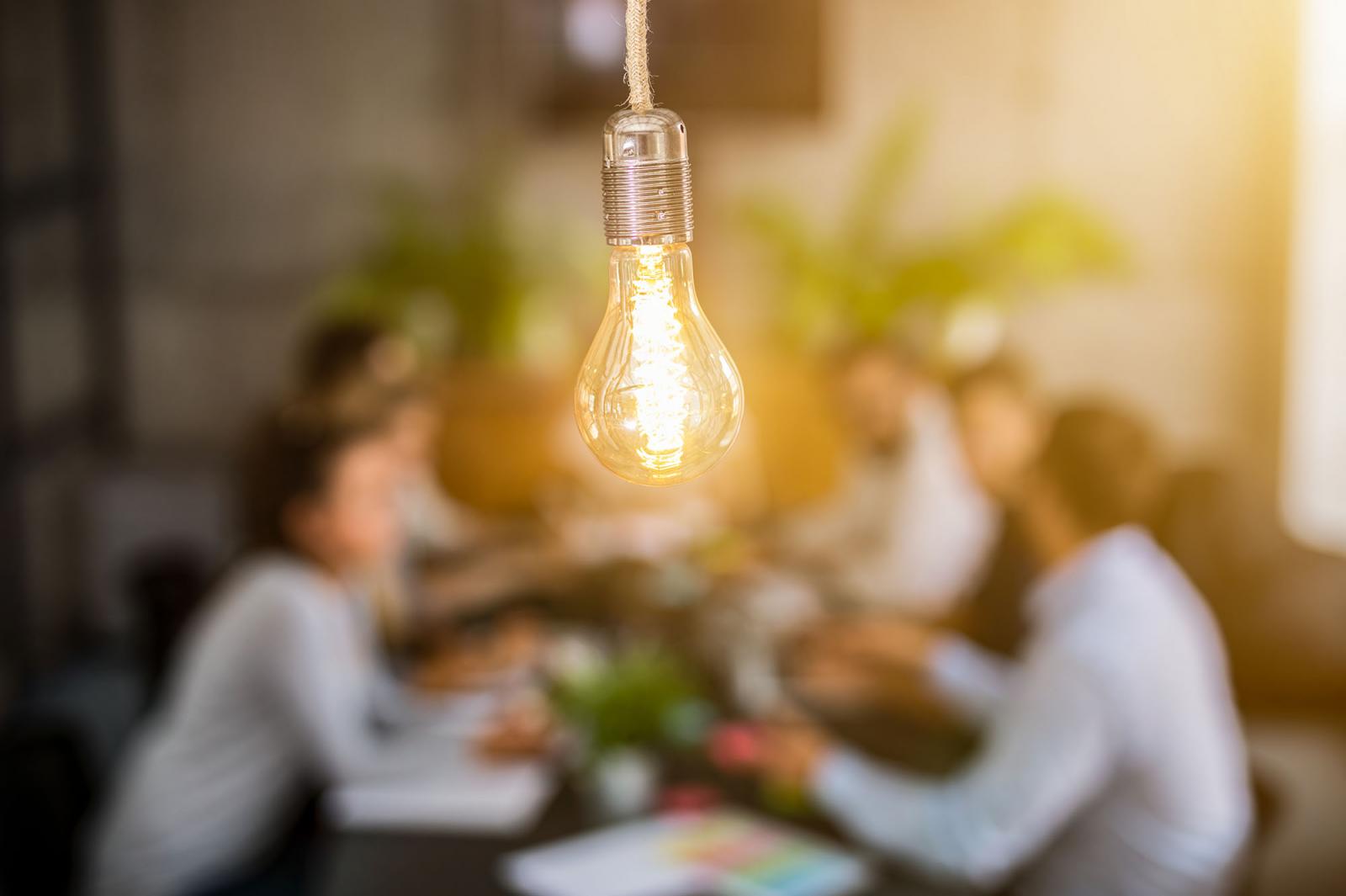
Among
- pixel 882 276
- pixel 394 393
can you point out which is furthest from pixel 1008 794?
pixel 882 276

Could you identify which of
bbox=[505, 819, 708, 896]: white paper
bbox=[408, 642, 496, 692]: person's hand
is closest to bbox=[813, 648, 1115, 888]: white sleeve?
bbox=[505, 819, 708, 896]: white paper

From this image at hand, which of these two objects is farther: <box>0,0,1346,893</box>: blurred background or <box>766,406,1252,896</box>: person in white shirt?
<box>0,0,1346,893</box>: blurred background

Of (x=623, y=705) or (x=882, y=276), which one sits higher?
(x=882, y=276)

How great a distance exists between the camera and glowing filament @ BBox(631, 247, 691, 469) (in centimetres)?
121

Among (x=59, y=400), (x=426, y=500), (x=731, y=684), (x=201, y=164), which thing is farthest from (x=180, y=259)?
(x=731, y=684)

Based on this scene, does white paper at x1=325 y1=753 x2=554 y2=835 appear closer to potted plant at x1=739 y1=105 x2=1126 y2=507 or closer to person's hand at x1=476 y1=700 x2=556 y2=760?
person's hand at x1=476 y1=700 x2=556 y2=760

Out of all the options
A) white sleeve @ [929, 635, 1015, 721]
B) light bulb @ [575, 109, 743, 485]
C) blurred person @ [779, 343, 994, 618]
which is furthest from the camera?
blurred person @ [779, 343, 994, 618]

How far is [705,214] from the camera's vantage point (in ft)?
18.9

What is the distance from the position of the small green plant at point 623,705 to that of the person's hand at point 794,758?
0.18 m

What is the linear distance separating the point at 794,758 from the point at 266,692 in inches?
39.6

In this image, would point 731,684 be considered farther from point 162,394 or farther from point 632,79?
point 162,394

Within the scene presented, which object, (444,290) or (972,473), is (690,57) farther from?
(972,473)

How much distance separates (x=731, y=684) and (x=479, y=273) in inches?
106

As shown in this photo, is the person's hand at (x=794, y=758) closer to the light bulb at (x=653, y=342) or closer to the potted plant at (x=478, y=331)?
the light bulb at (x=653, y=342)
